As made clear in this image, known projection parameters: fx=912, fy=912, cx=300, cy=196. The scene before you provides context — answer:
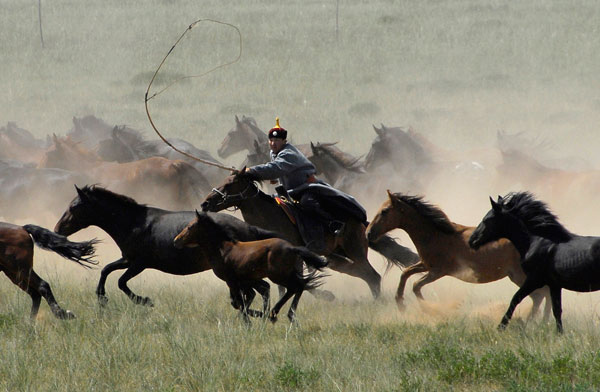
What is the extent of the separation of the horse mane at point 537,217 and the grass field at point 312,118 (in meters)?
0.84

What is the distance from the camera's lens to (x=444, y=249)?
947 centimetres

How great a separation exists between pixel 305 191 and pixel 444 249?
63.9 inches

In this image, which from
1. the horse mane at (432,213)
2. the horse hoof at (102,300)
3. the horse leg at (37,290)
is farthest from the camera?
the horse mane at (432,213)

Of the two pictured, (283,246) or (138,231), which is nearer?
(283,246)

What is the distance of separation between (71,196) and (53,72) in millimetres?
25465

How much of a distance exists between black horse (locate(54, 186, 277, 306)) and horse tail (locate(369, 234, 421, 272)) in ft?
6.69

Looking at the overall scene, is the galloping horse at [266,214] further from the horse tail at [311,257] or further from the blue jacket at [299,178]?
the horse tail at [311,257]

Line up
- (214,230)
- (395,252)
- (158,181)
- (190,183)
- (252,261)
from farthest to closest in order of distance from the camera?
(190,183), (158,181), (395,252), (214,230), (252,261)

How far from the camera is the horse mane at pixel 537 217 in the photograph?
8227 millimetres

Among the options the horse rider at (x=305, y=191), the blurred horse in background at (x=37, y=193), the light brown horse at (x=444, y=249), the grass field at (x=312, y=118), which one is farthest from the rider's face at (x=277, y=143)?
the blurred horse in background at (x=37, y=193)

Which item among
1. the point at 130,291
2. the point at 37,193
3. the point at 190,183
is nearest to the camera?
the point at 130,291

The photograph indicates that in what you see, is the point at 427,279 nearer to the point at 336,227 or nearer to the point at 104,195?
the point at 336,227

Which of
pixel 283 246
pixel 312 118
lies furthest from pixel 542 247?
pixel 312 118

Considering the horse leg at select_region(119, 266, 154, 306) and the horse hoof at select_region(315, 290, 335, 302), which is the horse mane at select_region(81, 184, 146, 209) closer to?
the horse leg at select_region(119, 266, 154, 306)
